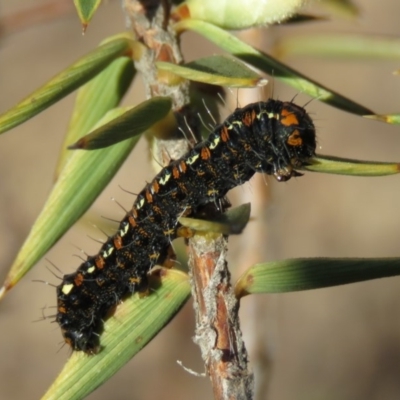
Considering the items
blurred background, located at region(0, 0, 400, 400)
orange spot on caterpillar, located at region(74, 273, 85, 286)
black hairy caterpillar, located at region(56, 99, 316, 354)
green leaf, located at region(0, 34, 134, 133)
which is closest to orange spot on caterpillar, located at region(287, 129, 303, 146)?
black hairy caterpillar, located at region(56, 99, 316, 354)

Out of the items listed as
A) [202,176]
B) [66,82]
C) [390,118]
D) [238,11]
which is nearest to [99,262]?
[202,176]

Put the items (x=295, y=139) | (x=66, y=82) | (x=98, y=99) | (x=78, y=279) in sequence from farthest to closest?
(x=78, y=279), (x=98, y=99), (x=295, y=139), (x=66, y=82)

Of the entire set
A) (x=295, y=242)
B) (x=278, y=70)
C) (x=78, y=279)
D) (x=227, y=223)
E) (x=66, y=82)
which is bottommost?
(x=295, y=242)

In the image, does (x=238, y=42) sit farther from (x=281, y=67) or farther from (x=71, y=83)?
(x=71, y=83)

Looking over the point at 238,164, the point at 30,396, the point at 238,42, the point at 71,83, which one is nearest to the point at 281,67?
the point at 238,42

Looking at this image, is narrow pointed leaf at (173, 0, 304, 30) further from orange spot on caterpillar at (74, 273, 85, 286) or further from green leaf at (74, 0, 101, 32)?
orange spot on caterpillar at (74, 273, 85, 286)

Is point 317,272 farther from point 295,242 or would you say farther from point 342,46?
point 295,242
